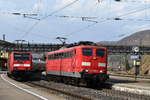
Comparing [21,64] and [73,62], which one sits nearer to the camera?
[73,62]

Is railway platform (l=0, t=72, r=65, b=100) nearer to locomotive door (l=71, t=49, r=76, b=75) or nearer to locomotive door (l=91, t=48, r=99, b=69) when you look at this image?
locomotive door (l=71, t=49, r=76, b=75)

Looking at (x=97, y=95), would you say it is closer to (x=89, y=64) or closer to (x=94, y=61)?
(x=89, y=64)

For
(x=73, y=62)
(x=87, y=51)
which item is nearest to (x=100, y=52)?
(x=87, y=51)

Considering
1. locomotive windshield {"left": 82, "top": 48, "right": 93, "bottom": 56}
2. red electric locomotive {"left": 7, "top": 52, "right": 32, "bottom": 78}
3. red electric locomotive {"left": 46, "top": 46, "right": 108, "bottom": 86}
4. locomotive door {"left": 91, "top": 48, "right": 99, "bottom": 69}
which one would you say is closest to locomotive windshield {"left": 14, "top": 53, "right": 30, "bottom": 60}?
red electric locomotive {"left": 7, "top": 52, "right": 32, "bottom": 78}

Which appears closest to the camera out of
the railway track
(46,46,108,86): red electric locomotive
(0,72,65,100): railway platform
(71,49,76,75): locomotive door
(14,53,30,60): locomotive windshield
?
(0,72,65,100): railway platform

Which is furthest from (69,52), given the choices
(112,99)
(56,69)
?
(112,99)

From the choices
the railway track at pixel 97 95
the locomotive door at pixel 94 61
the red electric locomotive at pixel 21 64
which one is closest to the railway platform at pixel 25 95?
the railway track at pixel 97 95

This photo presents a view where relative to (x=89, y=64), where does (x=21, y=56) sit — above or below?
above

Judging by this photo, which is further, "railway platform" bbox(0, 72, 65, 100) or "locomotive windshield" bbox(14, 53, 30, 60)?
"locomotive windshield" bbox(14, 53, 30, 60)

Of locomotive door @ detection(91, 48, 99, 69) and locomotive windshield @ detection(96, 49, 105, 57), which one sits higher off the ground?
locomotive windshield @ detection(96, 49, 105, 57)

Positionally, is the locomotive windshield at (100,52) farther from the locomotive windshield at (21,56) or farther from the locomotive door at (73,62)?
the locomotive windshield at (21,56)

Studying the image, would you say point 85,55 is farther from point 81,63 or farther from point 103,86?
point 103,86

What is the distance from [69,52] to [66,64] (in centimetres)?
136

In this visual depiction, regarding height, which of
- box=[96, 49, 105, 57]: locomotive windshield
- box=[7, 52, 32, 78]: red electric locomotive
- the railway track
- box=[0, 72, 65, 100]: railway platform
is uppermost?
box=[96, 49, 105, 57]: locomotive windshield
